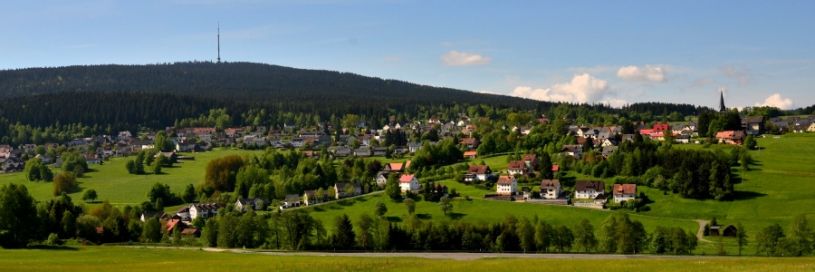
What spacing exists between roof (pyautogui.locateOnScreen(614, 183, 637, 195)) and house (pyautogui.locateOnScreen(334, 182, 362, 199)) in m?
36.5

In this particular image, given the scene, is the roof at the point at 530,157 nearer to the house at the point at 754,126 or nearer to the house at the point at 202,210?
the house at the point at 202,210

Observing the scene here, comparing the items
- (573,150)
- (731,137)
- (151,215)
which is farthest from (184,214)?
(731,137)

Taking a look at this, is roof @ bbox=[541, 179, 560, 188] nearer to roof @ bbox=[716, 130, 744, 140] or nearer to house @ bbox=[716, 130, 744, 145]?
house @ bbox=[716, 130, 744, 145]

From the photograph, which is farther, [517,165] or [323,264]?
[517,165]

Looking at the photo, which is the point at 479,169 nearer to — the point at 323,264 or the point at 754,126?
the point at 754,126

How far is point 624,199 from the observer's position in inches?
4151

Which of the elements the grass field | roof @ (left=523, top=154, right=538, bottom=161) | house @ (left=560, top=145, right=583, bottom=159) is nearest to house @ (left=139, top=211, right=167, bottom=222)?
the grass field

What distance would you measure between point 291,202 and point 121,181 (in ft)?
152

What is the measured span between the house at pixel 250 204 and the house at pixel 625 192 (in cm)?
4652

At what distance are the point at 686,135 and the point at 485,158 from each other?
38544mm

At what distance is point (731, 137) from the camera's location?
472ft

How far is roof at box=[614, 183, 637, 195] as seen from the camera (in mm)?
106438

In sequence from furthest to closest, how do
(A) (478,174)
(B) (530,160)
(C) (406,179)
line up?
(B) (530,160) → (A) (478,174) → (C) (406,179)

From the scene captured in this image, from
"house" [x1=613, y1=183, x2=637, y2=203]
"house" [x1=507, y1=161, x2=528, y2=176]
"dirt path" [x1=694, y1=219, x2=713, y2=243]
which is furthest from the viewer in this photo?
"house" [x1=507, y1=161, x2=528, y2=176]
